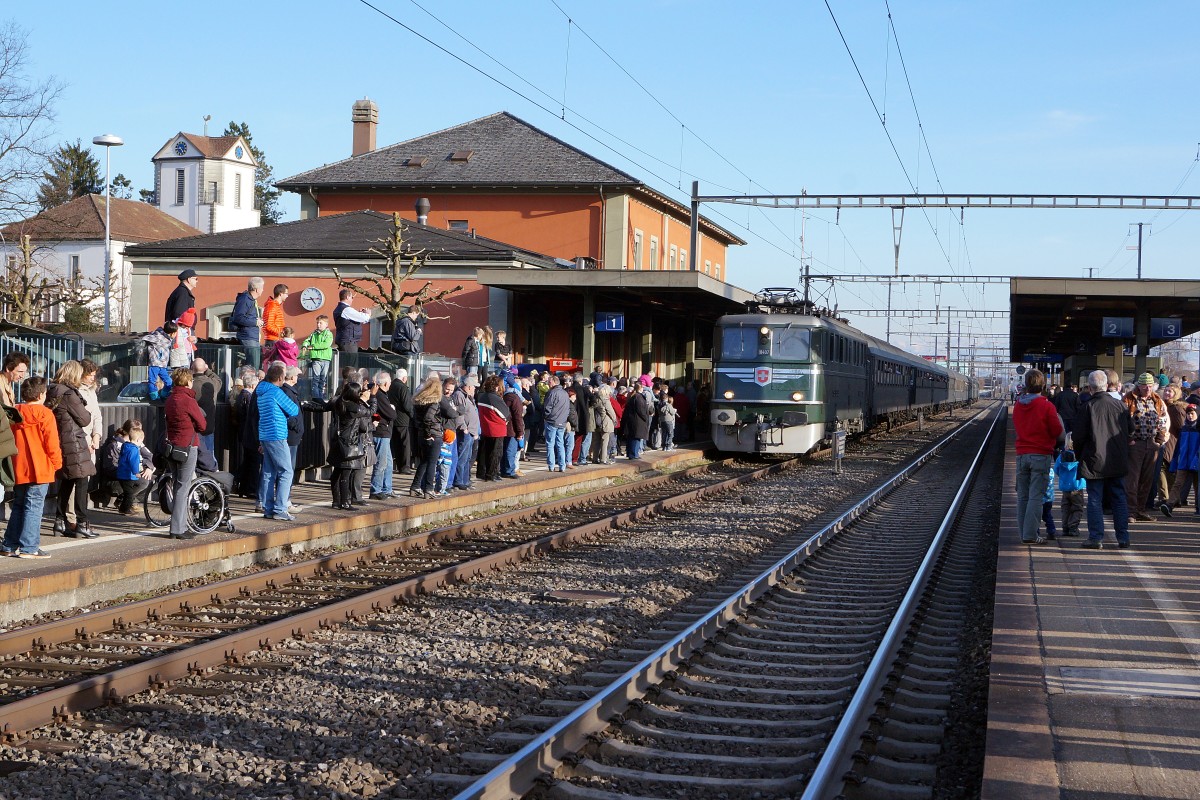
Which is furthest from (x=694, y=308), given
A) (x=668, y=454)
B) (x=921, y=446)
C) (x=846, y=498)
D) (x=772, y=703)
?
(x=772, y=703)

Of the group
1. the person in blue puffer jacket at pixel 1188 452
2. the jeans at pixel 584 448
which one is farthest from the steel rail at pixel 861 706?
the jeans at pixel 584 448

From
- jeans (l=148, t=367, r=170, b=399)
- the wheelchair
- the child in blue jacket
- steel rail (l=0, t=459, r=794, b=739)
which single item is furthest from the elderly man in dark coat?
jeans (l=148, t=367, r=170, b=399)

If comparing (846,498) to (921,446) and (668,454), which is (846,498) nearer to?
(668,454)

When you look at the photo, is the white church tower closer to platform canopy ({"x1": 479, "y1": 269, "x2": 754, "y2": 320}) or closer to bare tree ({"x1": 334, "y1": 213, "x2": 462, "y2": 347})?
bare tree ({"x1": 334, "y1": 213, "x2": 462, "y2": 347})

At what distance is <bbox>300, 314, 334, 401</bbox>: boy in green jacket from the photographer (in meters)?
18.4

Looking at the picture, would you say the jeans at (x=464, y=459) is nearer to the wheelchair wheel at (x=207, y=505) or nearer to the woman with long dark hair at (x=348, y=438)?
the woman with long dark hair at (x=348, y=438)

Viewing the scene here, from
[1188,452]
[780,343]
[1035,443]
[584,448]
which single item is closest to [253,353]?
[584,448]

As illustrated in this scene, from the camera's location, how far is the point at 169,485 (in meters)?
13.4

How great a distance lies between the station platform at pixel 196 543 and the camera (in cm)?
1005

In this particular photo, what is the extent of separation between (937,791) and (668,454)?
73.1 feet

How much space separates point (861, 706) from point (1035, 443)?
712 cm

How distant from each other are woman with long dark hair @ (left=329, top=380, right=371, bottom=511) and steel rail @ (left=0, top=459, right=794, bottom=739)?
2506 millimetres

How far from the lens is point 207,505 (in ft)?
42.2

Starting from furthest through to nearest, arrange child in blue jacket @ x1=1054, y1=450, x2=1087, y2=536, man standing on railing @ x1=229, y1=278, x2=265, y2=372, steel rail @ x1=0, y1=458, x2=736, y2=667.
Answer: man standing on railing @ x1=229, y1=278, x2=265, y2=372 < child in blue jacket @ x1=1054, y1=450, x2=1087, y2=536 < steel rail @ x1=0, y1=458, x2=736, y2=667
